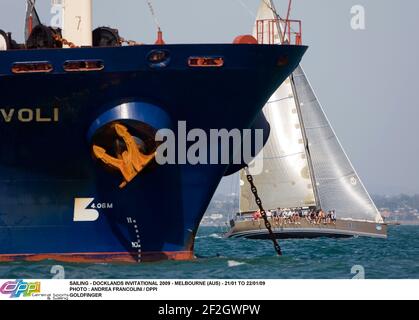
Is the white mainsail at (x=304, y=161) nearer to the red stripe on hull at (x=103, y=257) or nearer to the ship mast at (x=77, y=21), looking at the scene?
the ship mast at (x=77, y=21)

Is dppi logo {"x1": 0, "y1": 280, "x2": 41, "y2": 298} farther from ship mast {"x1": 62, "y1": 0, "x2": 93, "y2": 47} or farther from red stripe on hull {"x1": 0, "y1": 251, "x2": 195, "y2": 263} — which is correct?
ship mast {"x1": 62, "y1": 0, "x2": 93, "y2": 47}

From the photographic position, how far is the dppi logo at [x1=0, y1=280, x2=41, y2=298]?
19250 mm

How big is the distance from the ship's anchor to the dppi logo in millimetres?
7598

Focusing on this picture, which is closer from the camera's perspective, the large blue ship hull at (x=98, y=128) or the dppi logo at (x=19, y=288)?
the dppi logo at (x=19, y=288)

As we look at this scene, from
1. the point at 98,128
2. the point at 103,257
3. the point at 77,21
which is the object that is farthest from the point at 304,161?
the point at 98,128

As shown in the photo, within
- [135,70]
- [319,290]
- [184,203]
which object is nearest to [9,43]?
[135,70]

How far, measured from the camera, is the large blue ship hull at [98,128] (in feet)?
88.9

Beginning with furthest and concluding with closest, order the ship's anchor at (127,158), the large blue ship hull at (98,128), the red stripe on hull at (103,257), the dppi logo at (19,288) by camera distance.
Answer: the red stripe on hull at (103,257), the large blue ship hull at (98,128), the ship's anchor at (127,158), the dppi logo at (19,288)

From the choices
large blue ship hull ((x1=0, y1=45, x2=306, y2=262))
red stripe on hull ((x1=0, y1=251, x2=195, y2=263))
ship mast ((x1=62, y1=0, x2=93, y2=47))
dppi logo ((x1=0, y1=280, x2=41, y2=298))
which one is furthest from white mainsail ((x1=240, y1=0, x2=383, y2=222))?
dppi logo ((x1=0, y1=280, x2=41, y2=298))

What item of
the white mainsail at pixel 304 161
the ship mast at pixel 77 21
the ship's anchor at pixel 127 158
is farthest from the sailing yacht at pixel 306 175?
the ship's anchor at pixel 127 158

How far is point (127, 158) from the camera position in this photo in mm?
26766

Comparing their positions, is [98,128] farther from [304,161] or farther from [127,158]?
[304,161]

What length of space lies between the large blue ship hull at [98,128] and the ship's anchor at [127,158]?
47 cm

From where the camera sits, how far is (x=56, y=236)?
28219mm
